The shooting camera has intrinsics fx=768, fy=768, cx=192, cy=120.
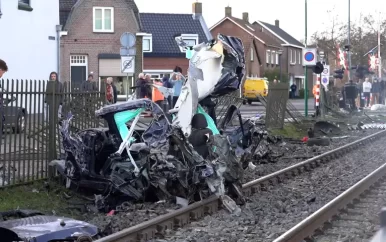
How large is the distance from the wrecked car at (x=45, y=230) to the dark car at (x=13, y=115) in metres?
2.60

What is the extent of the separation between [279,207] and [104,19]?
1508 inches

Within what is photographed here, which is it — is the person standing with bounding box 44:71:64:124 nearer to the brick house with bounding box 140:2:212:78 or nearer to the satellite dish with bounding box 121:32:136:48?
the satellite dish with bounding box 121:32:136:48

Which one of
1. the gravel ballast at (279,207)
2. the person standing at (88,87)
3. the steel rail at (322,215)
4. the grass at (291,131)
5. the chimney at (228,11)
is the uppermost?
the chimney at (228,11)

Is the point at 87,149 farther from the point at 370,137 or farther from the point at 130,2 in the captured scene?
the point at 130,2

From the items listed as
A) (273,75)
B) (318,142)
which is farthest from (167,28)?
(318,142)

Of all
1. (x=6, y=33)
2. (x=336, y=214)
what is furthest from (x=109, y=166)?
(x=6, y=33)

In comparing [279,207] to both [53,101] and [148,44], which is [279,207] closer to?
[53,101]

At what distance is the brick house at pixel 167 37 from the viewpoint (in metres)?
59.0

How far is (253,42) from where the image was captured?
79.3 metres

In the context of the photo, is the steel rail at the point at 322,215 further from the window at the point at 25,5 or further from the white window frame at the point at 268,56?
the white window frame at the point at 268,56

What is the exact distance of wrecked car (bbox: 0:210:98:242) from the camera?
7.67m

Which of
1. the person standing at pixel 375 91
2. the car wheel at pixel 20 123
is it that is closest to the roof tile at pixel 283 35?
the person standing at pixel 375 91

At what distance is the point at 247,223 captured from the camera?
1002 centimetres

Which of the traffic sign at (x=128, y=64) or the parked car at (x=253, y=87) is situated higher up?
the traffic sign at (x=128, y=64)
